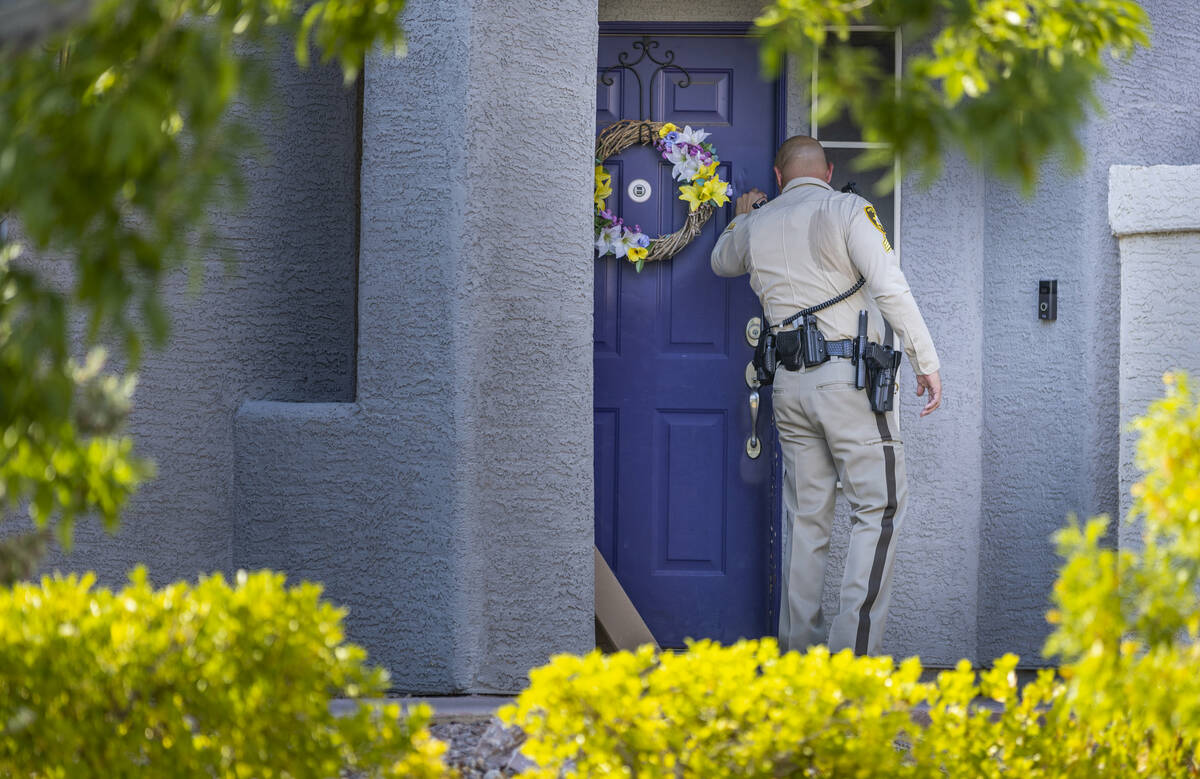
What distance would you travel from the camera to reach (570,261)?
14.0 feet

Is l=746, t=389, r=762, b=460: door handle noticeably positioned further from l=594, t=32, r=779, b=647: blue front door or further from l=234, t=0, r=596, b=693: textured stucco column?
l=234, t=0, r=596, b=693: textured stucco column

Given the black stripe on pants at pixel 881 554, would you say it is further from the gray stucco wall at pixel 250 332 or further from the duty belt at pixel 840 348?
the gray stucco wall at pixel 250 332

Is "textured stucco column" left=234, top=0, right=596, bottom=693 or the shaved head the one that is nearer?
"textured stucco column" left=234, top=0, right=596, bottom=693

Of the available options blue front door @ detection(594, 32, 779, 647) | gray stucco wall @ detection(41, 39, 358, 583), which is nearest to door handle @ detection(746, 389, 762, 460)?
blue front door @ detection(594, 32, 779, 647)

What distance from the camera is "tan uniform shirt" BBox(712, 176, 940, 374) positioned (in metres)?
4.36

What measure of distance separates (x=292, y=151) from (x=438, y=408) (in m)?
1.30

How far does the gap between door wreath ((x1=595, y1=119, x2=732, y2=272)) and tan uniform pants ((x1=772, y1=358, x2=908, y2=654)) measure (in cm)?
80

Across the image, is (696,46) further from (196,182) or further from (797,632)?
(196,182)

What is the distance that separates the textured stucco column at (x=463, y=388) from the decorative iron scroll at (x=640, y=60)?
2.69 ft

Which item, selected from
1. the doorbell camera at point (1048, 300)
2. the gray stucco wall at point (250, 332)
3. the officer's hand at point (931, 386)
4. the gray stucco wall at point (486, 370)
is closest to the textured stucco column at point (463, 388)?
the gray stucco wall at point (486, 370)

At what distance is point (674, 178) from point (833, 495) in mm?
1468

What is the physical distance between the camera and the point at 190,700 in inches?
91.1

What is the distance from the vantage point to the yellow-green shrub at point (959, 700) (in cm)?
219

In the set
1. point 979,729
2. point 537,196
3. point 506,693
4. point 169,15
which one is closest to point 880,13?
point 169,15
